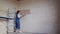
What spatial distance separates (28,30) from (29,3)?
0.63m

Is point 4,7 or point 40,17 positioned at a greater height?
point 4,7

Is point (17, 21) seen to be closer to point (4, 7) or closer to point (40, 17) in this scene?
point (4, 7)

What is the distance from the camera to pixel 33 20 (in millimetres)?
2588

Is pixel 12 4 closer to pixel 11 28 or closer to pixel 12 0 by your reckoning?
pixel 12 0

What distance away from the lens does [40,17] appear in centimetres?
257

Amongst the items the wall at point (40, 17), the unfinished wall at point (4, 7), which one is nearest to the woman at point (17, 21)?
the wall at point (40, 17)

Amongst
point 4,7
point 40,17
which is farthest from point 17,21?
point 40,17

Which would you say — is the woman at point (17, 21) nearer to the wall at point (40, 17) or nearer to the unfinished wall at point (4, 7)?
the wall at point (40, 17)

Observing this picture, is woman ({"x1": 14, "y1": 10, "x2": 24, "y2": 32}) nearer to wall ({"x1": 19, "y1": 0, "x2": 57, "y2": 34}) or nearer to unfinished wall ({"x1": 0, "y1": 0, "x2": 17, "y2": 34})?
wall ({"x1": 19, "y1": 0, "x2": 57, "y2": 34})

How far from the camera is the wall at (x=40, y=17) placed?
8.25ft

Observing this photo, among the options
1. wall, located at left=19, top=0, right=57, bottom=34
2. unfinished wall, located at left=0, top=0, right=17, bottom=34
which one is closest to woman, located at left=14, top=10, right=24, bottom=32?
wall, located at left=19, top=0, right=57, bottom=34

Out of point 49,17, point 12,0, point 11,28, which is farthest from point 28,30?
point 12,0

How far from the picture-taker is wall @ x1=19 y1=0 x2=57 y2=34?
2.52 m

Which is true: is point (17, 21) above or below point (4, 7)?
below
